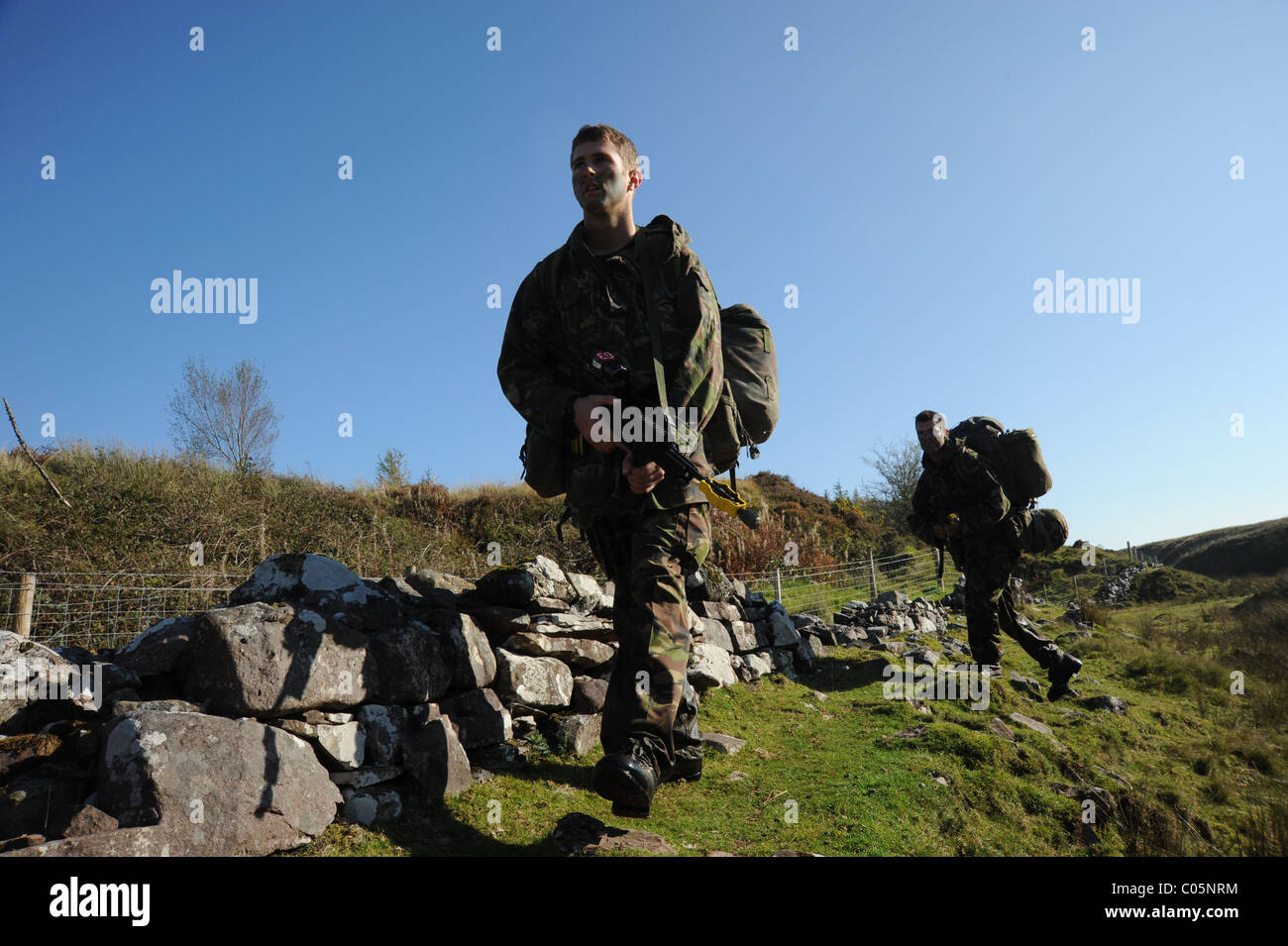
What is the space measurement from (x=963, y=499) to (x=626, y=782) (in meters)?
6.72

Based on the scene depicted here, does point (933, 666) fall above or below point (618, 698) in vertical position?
below

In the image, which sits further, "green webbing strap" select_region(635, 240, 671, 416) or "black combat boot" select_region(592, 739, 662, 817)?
"green webbing strap" select_region(635, 240, 671, 416)

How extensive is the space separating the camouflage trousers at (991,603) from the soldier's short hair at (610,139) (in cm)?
639

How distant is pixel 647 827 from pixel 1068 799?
3.16 metres

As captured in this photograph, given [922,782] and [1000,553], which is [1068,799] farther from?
[1000,553]

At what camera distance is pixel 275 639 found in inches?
130

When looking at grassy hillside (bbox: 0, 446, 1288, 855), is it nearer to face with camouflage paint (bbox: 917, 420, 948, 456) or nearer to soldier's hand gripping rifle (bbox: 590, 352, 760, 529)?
soldier's hand gripping rifle (bbox: 590, 352, 760, 529)

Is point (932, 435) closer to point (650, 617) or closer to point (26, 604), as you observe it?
point (650, 617)

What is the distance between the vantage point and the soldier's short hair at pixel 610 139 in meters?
3.71

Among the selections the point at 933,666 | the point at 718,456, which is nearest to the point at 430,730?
the point at 718,456

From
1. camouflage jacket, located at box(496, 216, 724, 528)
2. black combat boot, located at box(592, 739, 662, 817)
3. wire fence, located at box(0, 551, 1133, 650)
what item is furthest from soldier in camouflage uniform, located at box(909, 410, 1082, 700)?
black combat boot, located at box(592, 739, 662, 817)

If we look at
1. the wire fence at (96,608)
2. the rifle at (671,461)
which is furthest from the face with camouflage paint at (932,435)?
the wire fence at (96,608)

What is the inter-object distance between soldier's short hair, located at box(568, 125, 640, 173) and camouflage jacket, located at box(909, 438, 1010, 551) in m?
5.75

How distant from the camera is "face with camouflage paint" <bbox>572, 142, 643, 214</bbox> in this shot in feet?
12.1
